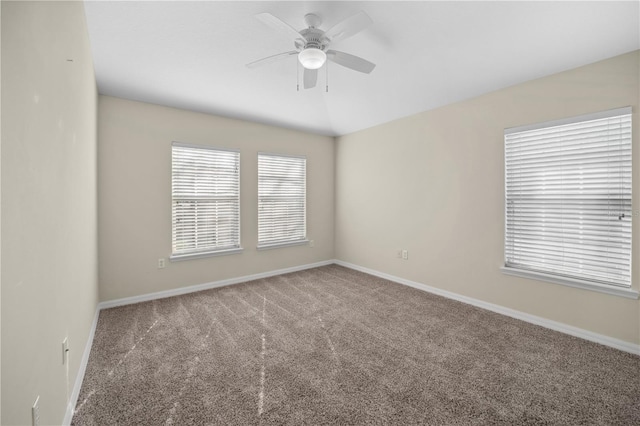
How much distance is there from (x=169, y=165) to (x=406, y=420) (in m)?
3.81

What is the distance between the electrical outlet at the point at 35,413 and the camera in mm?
1104

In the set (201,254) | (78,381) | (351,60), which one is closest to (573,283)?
(351,60)

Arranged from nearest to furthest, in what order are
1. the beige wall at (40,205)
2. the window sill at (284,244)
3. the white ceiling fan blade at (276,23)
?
the beige wall at (40,205) → the white ceiling fan blade at (276,23) → the window sill at (284,244)

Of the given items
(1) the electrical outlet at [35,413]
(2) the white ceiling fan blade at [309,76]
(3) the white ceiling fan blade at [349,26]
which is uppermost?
(3) the white ceiling fan blade at [349,26]

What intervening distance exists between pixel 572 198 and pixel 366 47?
252cm

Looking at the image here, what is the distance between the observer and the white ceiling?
2.14 meters

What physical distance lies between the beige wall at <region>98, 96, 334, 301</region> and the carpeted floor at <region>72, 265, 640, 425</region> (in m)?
0.53

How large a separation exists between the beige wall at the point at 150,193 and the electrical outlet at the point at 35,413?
258 cm

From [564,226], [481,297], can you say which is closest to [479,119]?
[564,226]

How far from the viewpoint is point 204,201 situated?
4.03 metres

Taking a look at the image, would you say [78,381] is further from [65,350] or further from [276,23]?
[276,23]

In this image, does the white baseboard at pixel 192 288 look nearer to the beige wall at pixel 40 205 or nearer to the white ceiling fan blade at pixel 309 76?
the beige wall at pixel 40 205

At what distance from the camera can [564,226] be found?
2.77m

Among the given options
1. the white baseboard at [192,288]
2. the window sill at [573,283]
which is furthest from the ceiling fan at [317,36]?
the white baseboard at [192,288]
